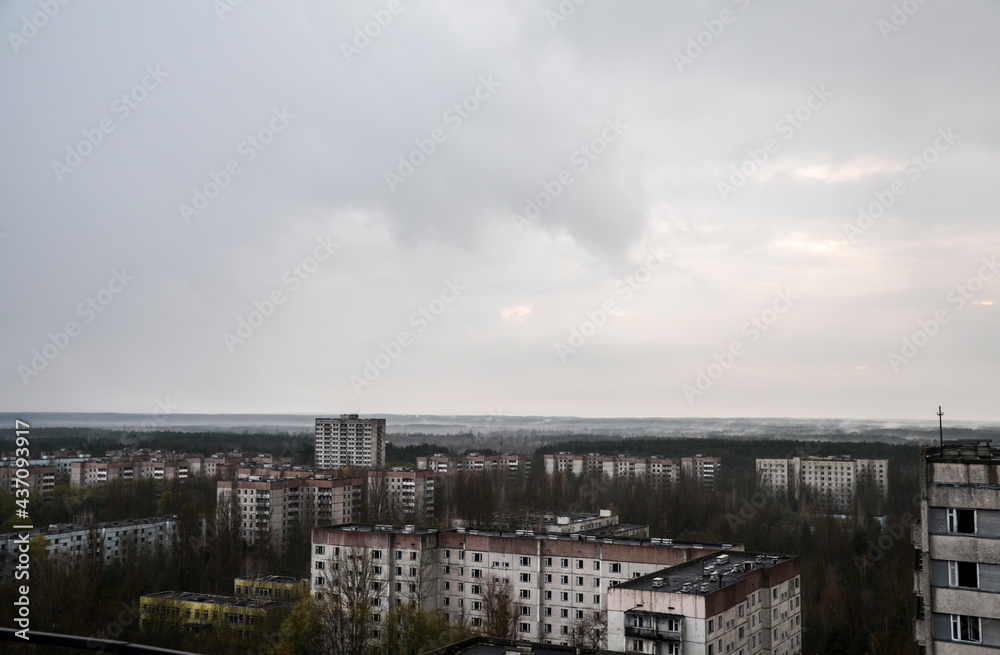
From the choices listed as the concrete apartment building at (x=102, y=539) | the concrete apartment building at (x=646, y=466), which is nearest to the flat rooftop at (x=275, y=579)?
the concrete apartment building at (x=102, y=539)

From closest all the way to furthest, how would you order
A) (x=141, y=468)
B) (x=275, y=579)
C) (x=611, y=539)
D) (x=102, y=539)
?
(x=611, y=539) → (x=275, y=579) → (x=102, y=539) → (x=141, y=468)

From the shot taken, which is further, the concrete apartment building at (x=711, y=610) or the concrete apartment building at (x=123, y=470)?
the concrete apartment building at (x=123, y=470)

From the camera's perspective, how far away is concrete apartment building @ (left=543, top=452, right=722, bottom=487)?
208 feet

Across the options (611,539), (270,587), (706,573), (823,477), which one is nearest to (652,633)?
(706,573)

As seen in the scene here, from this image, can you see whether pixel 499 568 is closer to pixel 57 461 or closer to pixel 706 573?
pixel 706 573

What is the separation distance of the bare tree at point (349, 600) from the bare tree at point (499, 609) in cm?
290

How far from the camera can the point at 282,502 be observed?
127ft

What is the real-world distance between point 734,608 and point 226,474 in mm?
45253

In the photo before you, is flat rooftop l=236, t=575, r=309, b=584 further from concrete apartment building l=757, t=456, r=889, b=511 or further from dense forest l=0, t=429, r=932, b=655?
concrete apartment building l=757, t=456, r=889, b=511

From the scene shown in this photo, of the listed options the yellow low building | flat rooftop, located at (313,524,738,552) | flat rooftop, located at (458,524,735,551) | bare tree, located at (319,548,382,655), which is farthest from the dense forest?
flat rooftop, located at (458,524,735,551)

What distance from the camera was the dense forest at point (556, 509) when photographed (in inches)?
784

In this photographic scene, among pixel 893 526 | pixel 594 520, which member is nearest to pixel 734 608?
pixel 594 520

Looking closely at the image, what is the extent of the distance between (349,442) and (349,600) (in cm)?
5812

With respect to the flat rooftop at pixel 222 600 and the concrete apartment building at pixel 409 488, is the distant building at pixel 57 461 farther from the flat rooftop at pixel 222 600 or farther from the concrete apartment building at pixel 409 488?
the flat rooftop at pixel 222 600
